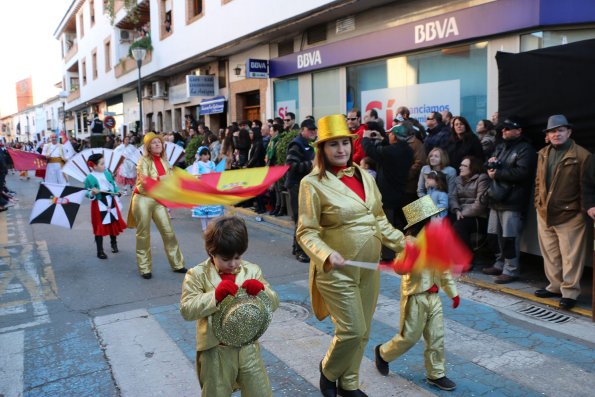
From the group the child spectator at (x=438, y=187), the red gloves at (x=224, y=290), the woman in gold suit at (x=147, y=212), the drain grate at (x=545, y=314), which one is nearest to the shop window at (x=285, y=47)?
the woman in gold suit at (x=147, y=212)

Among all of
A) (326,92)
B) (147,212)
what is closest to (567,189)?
(147,212)

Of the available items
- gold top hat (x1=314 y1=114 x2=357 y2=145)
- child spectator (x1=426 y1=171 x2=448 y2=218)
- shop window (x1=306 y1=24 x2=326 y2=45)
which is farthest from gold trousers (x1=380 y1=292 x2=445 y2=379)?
shop window (x1=306 y1=24 x2=326 y2=45)

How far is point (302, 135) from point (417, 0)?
17.4 ft

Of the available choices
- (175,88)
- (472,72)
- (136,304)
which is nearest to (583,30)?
(472,72)

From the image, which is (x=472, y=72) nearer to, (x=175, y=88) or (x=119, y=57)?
(x=175, y=88)

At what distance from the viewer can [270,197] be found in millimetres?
12516

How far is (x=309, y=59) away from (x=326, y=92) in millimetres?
1039

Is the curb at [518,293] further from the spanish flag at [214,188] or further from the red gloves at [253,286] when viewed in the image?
the red gloves at [253,286]

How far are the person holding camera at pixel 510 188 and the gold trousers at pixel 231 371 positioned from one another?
4708mm

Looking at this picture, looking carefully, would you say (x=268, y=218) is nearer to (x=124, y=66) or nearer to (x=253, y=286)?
(x=253, y=286)

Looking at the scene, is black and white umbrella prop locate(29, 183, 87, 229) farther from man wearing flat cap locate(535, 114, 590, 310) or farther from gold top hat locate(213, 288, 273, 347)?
man wearing flat cap locate(535, 114, 590, 310)

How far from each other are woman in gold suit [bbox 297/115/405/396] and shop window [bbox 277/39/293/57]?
13.5 m

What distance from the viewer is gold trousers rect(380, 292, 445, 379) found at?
3.91m

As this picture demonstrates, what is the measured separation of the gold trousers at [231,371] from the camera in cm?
281
